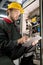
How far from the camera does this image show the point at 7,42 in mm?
2371

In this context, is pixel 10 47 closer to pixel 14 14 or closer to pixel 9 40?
pixel 9 40

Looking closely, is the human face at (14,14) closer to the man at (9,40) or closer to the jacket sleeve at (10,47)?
the man at (9,40)

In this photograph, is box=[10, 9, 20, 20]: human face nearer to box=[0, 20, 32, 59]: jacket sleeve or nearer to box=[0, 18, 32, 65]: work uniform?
box=[0, 18, 32, 65]: work uniform

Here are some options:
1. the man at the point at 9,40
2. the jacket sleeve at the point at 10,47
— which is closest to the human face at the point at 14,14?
the man at the point at 9,40

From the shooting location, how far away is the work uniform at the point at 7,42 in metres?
2.37

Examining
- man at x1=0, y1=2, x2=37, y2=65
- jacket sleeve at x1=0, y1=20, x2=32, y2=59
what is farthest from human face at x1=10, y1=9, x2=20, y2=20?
jacket sleeve at x1=0, y1=20, x2=32, y2=59

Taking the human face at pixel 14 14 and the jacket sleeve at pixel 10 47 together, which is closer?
the jacket sleeve at pixel 10 47

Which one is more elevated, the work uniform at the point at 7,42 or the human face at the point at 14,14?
the human face at the point at 14,14

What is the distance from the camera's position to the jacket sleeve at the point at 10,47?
2.36 m

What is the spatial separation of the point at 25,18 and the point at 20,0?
0.43 m

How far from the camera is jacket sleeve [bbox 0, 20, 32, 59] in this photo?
2359mm

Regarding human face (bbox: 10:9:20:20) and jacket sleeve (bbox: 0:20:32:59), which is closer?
jacket sleeve (bbox: 0:20:32:59)

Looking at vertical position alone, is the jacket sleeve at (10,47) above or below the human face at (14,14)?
below

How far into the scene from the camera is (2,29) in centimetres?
243
